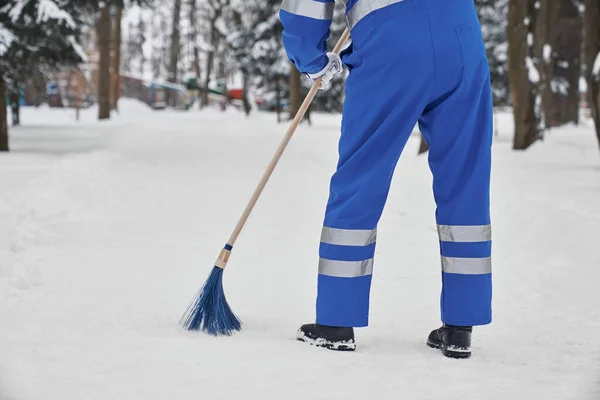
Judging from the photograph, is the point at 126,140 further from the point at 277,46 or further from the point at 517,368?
the point at 277,46

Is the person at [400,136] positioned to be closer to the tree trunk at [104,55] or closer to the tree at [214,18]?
the tree trunk at [104,55]

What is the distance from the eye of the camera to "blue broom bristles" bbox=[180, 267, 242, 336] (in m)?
3.65

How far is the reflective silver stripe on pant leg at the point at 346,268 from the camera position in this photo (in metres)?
3.30

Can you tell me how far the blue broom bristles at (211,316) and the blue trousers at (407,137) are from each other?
19.9 inches

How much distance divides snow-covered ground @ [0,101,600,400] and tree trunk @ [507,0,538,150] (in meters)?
3.62

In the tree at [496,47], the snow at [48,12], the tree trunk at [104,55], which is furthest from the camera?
the tree at [496,47]

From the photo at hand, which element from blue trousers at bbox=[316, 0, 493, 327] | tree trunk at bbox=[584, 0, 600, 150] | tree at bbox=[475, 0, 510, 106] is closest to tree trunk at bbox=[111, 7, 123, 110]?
tree at bbox=[475, 0, 510, 106]

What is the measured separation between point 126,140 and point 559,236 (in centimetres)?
1207

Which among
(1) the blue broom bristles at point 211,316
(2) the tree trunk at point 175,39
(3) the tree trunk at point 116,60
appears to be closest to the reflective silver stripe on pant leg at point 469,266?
(1) the blue broom bristles at point 211,316

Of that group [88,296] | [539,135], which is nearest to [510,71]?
[539,135]

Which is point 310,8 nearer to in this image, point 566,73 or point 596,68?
point 596,68

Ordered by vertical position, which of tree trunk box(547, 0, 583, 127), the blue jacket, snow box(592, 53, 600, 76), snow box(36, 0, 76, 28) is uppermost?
the blue jacket

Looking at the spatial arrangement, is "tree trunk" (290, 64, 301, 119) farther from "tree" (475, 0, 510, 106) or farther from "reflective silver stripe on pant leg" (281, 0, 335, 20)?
"reflective silver stripe on pant leg" (281, 0, 335, 20)

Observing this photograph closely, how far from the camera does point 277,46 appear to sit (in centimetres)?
3447
